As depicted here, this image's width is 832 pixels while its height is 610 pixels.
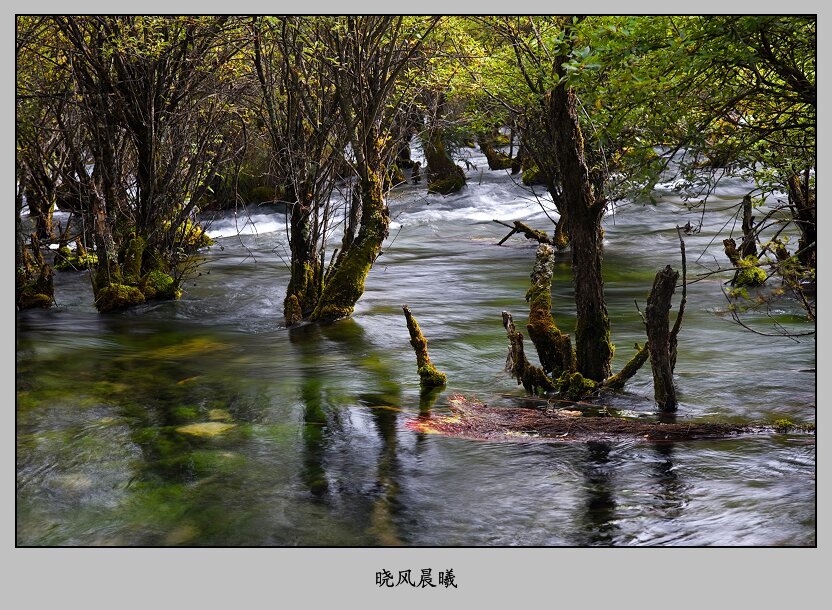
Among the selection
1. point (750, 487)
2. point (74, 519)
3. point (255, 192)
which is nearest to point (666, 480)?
point (750, 487)

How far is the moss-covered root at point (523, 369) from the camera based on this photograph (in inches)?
386

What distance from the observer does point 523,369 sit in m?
9.97

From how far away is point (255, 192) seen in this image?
30.1 meters

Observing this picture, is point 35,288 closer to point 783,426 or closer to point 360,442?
point 360,442

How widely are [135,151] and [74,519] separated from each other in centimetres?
1067

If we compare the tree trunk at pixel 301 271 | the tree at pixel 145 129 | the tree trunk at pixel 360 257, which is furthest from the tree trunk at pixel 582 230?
the tree at pixel 145 129

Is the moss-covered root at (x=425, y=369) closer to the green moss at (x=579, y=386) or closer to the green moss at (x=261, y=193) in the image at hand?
the green moss at (x=579, y=386)

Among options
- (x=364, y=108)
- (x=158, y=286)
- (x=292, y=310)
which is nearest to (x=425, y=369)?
A: (x=364, y=108)

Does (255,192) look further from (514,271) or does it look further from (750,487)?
Answer: (750,487)

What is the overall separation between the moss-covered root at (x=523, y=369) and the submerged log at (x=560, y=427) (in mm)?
619

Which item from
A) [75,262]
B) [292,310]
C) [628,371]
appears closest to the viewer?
[628,371]

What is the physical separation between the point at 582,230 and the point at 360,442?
3190 mm

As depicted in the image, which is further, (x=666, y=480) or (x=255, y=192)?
(x=255, y=192)

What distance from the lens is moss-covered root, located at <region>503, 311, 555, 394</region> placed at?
9.80 metres
